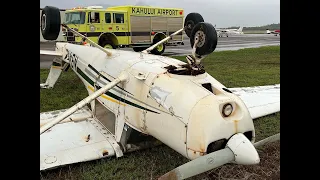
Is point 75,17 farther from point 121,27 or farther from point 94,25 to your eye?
point 121,27

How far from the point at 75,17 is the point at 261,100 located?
14750 millimetres

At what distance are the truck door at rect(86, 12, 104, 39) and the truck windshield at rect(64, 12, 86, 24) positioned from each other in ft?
1.40

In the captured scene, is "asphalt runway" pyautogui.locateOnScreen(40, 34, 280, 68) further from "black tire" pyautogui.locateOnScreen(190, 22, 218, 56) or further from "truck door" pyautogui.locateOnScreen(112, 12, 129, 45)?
"black tire" pyautogui.locateOnScreen(190, 22, 218, 56)

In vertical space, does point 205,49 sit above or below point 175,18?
below

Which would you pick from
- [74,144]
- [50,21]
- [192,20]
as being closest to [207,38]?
[192,20]

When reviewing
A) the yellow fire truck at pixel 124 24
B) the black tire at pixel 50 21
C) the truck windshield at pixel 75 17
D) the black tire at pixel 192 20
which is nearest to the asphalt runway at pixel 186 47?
the yellow fire truck at pixel 124 24

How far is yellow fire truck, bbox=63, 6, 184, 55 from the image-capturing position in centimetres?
1900

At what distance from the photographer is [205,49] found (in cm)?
430

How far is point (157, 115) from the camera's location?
176 inches
